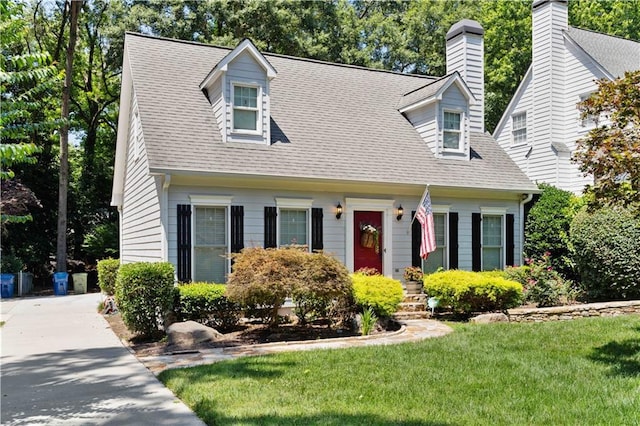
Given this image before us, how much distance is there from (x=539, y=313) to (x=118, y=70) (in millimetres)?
23009

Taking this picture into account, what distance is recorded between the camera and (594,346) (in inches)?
310

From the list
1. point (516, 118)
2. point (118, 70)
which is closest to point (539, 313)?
point (516, 118)

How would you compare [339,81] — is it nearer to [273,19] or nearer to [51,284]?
[273,19]

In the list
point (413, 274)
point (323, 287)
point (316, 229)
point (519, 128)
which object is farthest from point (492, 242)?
point (519, 128)

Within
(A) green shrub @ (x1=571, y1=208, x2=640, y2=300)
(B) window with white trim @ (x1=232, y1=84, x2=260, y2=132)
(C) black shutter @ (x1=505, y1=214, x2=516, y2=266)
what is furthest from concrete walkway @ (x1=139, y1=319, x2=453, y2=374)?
(B) window with white trim @ (x1=232, y1=84, x2=260, y2=132)

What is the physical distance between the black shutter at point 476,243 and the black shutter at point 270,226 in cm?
548

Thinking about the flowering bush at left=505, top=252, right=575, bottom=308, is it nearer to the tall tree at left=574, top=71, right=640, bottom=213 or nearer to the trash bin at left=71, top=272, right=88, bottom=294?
the tall tree at left=574, top=71, right=640, bottom=213

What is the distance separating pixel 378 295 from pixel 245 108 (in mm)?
5357

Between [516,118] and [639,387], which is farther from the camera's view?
[516,118]

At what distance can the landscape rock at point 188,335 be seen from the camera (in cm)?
849

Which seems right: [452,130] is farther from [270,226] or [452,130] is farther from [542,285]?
[270,226]

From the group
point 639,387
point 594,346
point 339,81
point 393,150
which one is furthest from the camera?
point 339,81

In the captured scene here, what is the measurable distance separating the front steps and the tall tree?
16.6 ft

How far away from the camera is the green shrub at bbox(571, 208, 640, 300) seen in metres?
12.3
